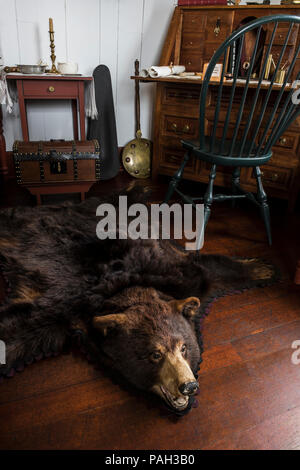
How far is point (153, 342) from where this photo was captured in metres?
1.03

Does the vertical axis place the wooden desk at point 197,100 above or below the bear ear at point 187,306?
above

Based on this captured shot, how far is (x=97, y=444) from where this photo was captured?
862 millimetres

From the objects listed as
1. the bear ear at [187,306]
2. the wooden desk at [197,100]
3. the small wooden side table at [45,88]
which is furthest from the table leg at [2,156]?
the bear ear at [187,306]

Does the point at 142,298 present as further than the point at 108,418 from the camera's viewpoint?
Yes

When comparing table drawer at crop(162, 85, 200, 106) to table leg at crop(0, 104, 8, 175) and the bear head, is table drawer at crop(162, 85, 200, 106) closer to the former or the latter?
table leg at crop(0, 104, 8, 175)

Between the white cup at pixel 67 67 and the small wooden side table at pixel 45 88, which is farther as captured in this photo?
the white cup at pixel 67 67

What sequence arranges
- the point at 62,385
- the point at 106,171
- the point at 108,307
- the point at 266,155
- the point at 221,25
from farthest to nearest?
the point at 106,171 → the point at 221,25 → the point at 266,155 → the point at 108,307 → the point at 62,385

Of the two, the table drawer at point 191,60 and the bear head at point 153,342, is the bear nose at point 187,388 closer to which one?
the bear head at point 153,342

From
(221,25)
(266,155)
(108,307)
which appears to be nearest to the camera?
(108,307)

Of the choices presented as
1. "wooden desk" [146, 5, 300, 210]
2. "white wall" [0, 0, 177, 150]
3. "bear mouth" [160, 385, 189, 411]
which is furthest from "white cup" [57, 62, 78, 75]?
"bear mouth" [160, 385, 189, 411]

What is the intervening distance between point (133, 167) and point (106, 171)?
256 millimetres

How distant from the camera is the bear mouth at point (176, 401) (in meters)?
0.92
